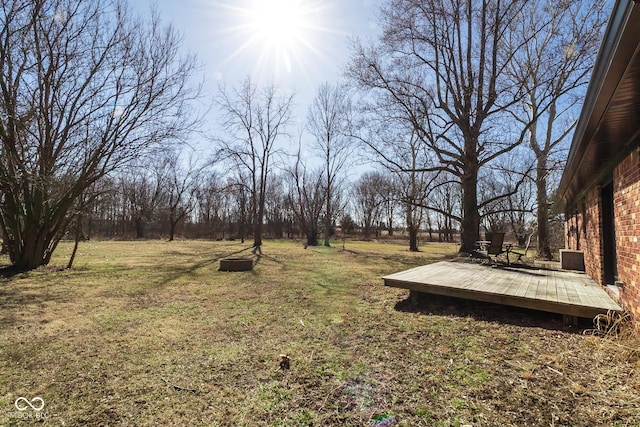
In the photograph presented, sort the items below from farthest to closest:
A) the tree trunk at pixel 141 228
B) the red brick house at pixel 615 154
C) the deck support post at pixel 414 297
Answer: the tree trunk at pixel 141 228
the deck support post at pixel 414 297
the red brick house at pixel 615 154

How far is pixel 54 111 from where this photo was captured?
9203 millimetres

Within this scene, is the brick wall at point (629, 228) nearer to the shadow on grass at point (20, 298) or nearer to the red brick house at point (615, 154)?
the red brick house at point (615, 154)

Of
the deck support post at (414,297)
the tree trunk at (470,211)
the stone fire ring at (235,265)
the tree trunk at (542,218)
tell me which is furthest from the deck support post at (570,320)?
the tree trunk at (542,218)

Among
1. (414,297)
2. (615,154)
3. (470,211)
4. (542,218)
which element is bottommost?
(414,297)

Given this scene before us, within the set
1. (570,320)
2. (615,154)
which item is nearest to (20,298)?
(570,320)

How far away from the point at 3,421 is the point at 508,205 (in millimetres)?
40949

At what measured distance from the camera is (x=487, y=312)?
5.06 meters

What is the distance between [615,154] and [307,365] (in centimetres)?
470

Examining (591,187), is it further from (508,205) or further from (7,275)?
(508,205)

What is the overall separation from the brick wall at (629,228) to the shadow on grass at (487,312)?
0.72 metres

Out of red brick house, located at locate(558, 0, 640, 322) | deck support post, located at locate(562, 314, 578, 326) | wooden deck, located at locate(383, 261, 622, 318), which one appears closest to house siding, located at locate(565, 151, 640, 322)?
red brick house, located at locate(558, 0, 640, 322)

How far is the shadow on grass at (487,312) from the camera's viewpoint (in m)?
4.34

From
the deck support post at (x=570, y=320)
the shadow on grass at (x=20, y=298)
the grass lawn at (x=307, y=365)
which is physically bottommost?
the grass lawn at (x=307, y=365)

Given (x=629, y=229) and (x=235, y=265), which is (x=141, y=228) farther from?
(x=629, y=229)
